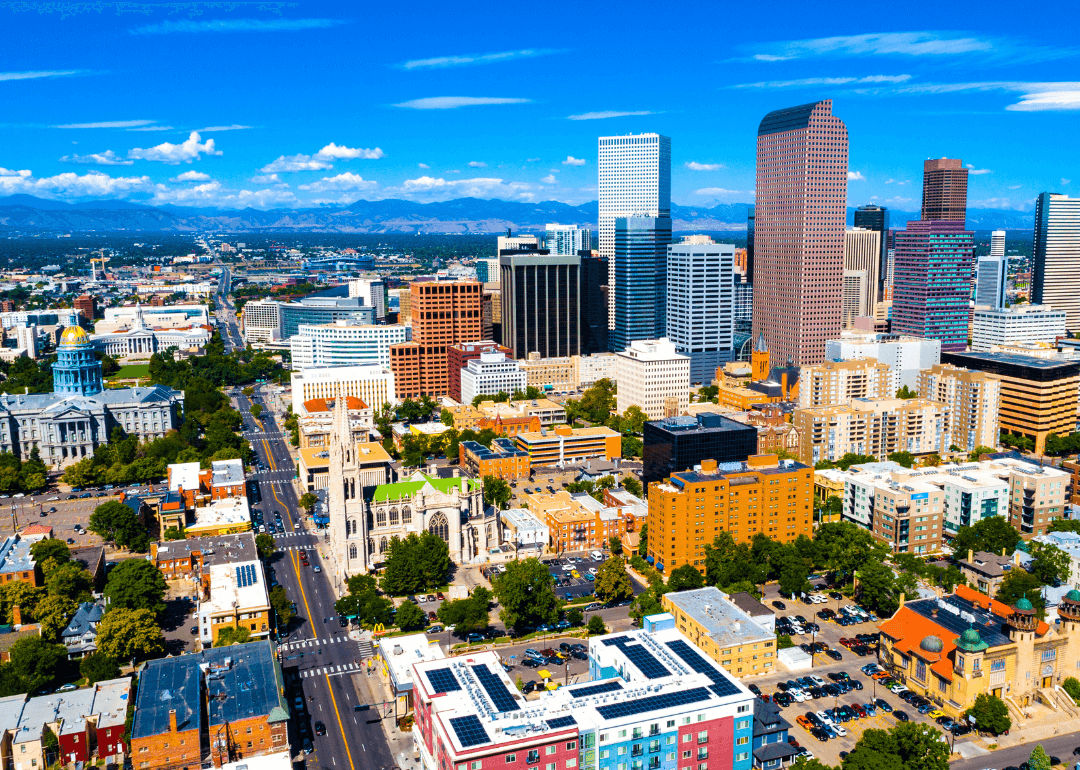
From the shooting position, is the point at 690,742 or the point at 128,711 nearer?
the point at 690,742

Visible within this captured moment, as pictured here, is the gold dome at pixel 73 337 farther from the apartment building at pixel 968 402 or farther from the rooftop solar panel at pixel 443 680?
the apartment building at pixel 968 402

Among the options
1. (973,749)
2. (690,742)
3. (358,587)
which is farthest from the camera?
(358,587)

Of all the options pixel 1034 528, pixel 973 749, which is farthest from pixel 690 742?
pixel 1034 528

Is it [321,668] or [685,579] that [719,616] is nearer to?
[685,579]

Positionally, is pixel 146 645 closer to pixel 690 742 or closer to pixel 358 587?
pixel 358 587

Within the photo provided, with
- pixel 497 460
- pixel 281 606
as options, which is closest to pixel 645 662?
pixel 281 606

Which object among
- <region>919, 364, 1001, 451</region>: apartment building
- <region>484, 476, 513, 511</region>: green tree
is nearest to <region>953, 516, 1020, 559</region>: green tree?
<region>919, 364, 1001, 451</region>: apartment building

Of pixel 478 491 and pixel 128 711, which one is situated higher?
pixel 478 491

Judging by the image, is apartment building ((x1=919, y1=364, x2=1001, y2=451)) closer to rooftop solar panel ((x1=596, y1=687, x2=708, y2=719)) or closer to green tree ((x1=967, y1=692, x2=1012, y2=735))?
green tree ((x1=967, y1=692, x2=1012, y2=735))
